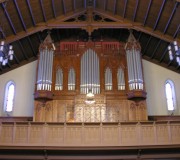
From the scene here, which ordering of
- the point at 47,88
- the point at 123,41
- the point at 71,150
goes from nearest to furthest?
the point at 71,150, the point at 47,88, the point at 123,41

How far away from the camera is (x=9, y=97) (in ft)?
65.9

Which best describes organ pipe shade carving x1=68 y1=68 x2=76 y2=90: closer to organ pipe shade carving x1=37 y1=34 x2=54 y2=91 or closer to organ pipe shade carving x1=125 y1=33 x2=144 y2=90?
organ pipe shade carving x1=37 y1=34 x2=54 y2=91

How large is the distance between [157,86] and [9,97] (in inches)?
369

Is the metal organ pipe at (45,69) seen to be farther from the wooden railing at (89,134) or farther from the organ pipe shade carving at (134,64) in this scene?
the organ pipe shade carving at (134,64)

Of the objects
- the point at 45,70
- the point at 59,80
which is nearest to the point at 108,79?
the point at 59,80

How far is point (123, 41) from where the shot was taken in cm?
2108

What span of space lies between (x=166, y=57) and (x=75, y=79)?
19.6 ft

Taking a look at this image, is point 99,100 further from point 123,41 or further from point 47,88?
point 123,41

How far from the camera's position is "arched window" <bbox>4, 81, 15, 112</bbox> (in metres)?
19.8

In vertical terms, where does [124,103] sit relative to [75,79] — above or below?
below

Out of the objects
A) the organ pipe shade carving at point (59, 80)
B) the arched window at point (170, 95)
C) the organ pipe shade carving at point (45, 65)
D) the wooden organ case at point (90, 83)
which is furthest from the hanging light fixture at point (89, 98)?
the arched window at point (170, 95)

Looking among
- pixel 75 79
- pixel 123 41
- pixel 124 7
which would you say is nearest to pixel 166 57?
pixel 123 41

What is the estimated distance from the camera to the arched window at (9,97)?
19767mm

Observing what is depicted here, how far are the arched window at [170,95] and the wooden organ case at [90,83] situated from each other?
2.77 meters
